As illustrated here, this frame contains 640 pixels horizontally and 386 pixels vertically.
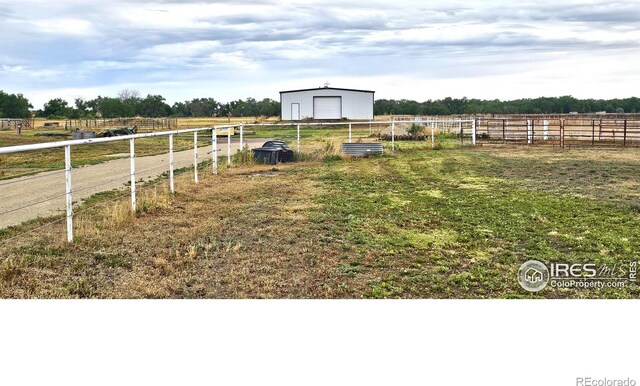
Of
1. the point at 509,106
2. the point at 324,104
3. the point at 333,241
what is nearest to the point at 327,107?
the point at 324,104

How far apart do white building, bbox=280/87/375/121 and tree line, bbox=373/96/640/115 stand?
279 inches

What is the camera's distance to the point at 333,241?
7176 millimetres

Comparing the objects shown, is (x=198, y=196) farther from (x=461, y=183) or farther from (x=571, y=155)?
(x=571, y=155)

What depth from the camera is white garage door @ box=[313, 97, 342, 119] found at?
4900 cm

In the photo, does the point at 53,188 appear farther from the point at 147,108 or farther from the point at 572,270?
the point at 147,108

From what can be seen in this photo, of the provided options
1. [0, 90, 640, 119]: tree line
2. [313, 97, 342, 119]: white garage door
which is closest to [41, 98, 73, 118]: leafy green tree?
[0, 90, 640, 119]: tree line

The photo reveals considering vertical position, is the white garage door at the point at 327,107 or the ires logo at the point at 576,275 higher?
the white garage door at the point at 327,107

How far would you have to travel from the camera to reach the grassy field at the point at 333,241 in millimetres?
5516

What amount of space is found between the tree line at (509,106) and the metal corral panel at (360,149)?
55.1 ft

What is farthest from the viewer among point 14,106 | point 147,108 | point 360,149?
point 147,108

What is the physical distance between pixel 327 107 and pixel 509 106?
12946 millimetres

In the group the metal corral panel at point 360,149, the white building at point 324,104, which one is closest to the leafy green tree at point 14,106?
the white building at point 324,104

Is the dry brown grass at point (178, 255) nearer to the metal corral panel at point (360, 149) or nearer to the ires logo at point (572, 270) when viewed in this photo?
the ires logo at point (572, 270)
